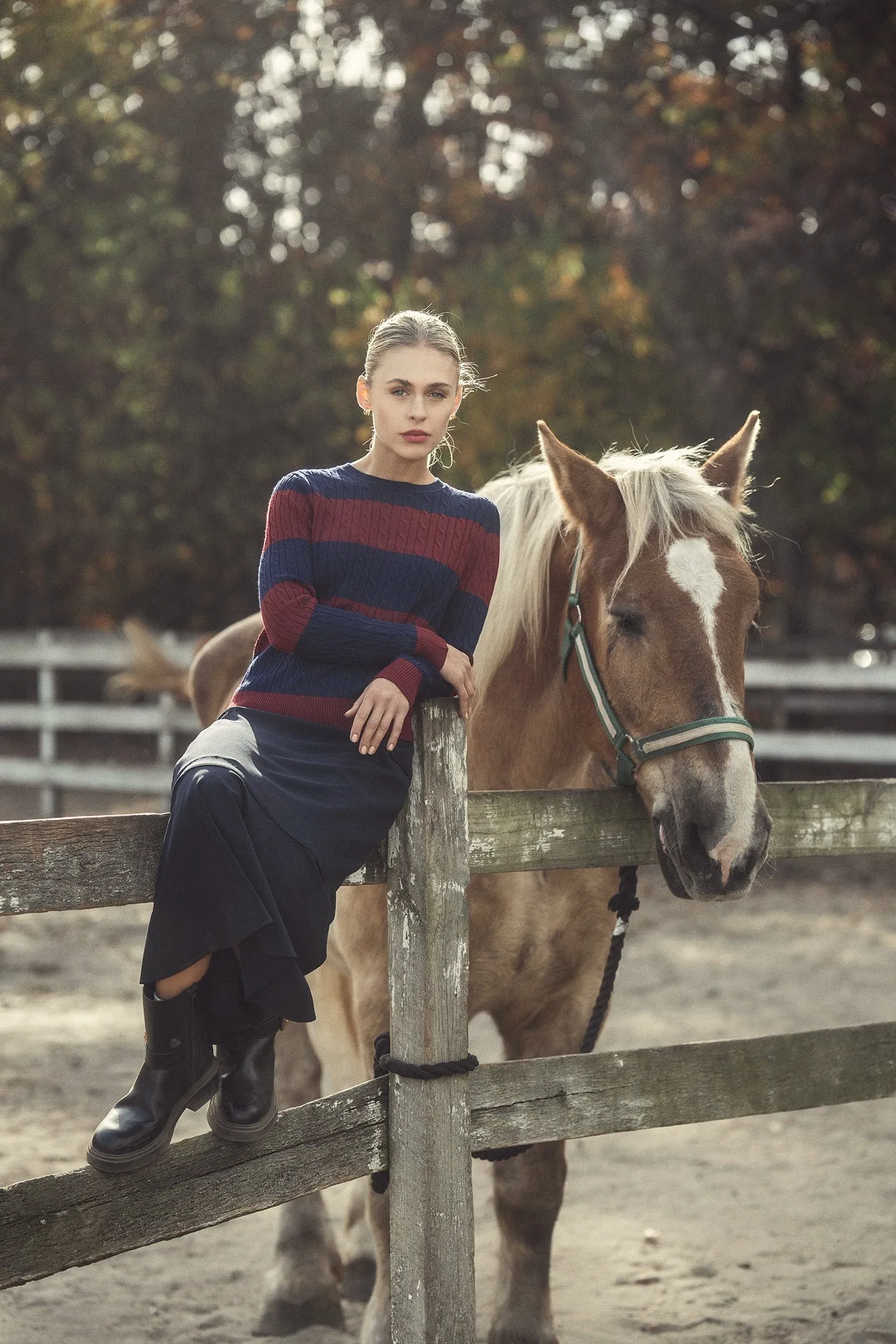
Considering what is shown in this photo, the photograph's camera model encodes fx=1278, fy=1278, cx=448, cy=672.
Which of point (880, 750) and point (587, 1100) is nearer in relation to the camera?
point (587, 1100)

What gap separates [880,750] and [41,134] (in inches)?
435

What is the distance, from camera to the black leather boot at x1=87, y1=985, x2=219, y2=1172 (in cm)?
185

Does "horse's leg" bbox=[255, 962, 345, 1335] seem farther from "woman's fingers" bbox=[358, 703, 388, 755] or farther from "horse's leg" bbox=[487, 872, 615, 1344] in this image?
"woman's fingers" bbox=[358, 703, 388, 755]

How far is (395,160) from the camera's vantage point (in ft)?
56.2

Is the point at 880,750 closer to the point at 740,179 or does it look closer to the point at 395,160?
the point at 740,179

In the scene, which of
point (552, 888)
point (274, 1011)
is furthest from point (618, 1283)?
point (274, 1011)

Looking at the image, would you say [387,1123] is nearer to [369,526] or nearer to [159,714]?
[369,526]

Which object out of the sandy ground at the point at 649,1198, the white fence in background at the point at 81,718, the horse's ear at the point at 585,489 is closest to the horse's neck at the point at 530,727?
the horse's ear at the point at 585,489

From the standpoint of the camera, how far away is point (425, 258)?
17812 millimetres

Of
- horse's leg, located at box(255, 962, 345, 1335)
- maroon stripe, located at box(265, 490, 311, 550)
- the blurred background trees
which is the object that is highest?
the blurred background trees

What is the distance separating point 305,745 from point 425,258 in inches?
662

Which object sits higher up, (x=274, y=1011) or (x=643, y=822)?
(x=643, y=822)

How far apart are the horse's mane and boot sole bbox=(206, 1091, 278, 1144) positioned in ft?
3.76

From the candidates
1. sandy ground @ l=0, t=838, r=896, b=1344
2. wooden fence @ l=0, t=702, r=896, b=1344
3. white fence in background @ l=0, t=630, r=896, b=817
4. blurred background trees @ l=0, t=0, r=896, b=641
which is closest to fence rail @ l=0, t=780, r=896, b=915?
wooden fence @ l=0, t=702, r=896, b=1344
